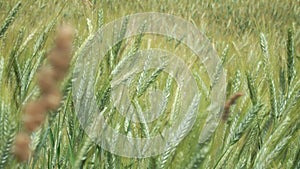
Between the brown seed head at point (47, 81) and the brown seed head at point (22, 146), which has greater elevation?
the brown seed head at point (47, 81)

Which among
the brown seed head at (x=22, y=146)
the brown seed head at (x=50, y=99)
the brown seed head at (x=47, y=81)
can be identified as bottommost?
the brown seed head at (x=22, y=146)

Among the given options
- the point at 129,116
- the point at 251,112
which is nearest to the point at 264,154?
the point at 251,112

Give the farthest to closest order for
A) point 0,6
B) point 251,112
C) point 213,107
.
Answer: point 0,6 → point 251,112 → point 213,107

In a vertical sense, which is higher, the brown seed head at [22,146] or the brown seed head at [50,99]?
the brown seed head at [50,99]

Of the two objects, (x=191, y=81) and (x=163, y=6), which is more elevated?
(x=163, y=6)

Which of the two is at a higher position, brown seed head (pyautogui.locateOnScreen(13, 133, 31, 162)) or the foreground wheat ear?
the foreground wheat ear

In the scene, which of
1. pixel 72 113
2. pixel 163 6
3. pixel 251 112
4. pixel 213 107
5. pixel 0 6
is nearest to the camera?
pixel 213 107

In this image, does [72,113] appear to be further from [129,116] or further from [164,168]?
[164,168]

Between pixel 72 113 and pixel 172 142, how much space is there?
0.79 feet

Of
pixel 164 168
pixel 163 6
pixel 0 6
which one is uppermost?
pixel 163 6

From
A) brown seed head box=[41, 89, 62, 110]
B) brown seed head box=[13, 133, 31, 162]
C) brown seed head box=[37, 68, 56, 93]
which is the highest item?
brown seed head box=[37, 68, 56, 93]

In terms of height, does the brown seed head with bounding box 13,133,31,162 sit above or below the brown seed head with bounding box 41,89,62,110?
below

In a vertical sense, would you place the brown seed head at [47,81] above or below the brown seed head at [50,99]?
above

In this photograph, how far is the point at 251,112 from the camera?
1.52ft
